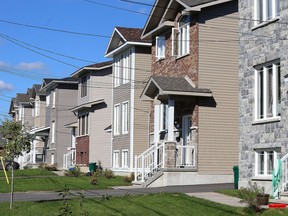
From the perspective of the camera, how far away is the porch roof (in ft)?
82.5

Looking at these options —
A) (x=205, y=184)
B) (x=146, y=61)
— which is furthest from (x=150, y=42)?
(x=205, y=184)

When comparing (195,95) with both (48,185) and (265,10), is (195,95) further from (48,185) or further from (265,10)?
(48,185)

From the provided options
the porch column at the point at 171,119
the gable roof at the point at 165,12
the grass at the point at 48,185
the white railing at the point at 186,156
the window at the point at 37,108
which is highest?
the gable roof at the point at 165,12

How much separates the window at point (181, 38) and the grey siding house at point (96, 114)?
12.7m

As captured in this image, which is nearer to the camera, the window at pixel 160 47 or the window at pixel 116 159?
the window at pixel 160 47

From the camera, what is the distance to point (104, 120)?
41.9m

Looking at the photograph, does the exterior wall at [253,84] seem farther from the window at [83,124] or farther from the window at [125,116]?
the window at [83,124]

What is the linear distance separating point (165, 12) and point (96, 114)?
1536 cm

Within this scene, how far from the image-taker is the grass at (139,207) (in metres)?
15.1

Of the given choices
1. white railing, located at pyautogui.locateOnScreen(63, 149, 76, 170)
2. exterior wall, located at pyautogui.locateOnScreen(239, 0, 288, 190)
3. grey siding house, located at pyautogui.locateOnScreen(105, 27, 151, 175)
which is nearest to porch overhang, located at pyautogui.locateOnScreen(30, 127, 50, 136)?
white railing, located at pyautogui.locateOnScreen(63, 149, 76, 170)

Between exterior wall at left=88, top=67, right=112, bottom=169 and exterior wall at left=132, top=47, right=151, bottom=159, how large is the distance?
6542mm

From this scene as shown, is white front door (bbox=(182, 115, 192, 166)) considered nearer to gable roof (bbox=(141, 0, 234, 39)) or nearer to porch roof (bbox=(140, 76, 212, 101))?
porch roof (bbox=(140, 76, 212, 101))

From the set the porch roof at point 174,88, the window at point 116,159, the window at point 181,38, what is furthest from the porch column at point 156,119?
the window at point 116,159

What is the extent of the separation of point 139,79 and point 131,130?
126 inches
